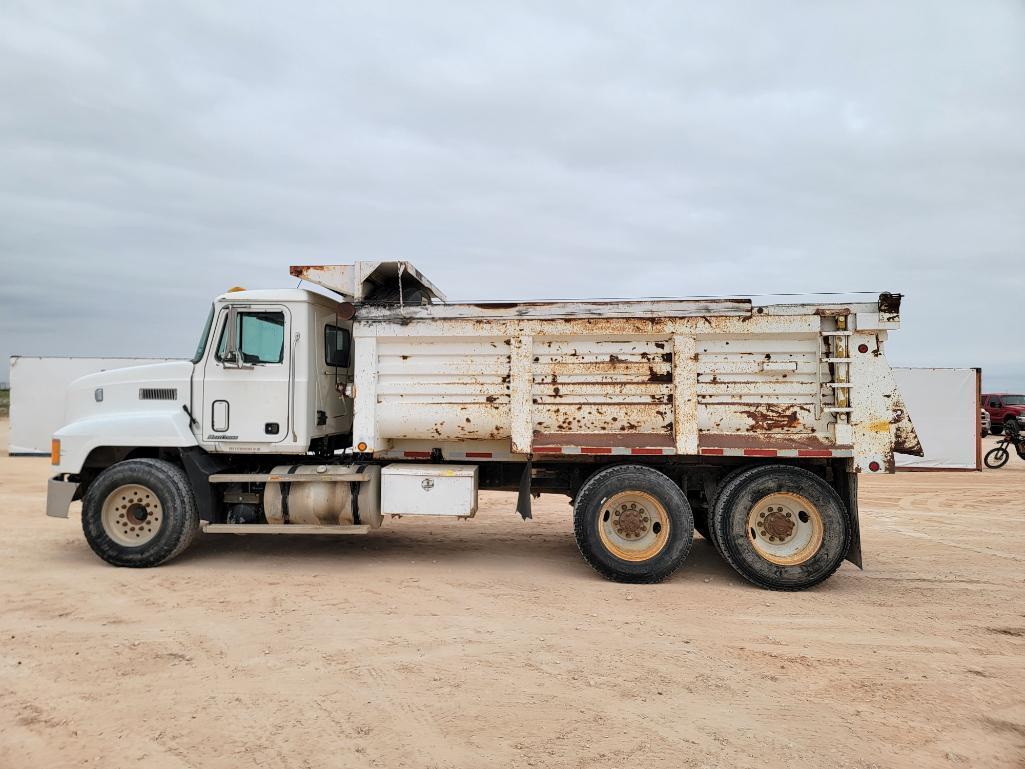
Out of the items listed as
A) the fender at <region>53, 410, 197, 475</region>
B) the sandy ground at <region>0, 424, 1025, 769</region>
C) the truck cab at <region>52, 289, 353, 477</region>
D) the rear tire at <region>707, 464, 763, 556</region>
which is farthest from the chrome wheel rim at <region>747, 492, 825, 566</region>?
the fender at <region>53, 410, 197, 475</region>

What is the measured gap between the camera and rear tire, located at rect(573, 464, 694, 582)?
650 cm

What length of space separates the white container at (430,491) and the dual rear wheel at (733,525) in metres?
1.19

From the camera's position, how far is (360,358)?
701 centimetres

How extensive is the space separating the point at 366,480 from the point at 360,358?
1319 millimetres

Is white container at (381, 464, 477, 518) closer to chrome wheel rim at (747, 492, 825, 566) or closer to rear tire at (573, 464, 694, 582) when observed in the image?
rear tire at (573, 464, 694, 582)

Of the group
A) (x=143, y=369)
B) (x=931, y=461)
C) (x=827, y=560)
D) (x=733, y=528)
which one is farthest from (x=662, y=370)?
(x=931, y=461)

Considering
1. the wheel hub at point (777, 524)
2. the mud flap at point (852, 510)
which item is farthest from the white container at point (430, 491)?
the mud flap at point (852, 510)

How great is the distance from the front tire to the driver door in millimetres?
660

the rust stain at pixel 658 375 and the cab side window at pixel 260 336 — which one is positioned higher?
the cab side window at pixel 260 336

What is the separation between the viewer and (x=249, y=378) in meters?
7.18

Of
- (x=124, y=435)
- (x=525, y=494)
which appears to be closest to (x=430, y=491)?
(x=525, y=494)

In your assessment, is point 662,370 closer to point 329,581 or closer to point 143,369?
point 329,581

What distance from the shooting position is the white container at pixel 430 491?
693 cm

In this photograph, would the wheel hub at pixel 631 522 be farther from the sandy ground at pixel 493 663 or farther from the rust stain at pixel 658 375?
the rust stain at pixel 658 375
